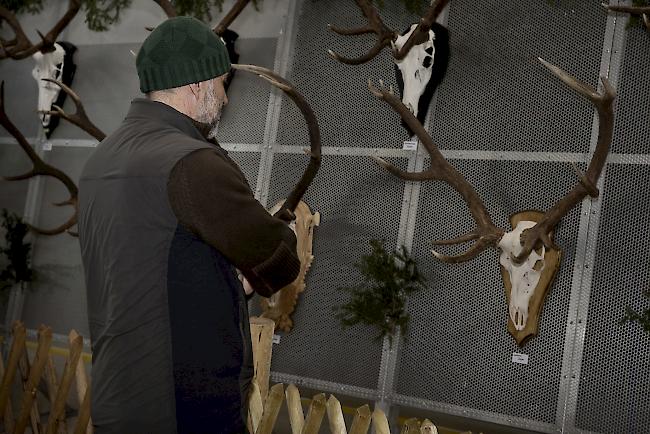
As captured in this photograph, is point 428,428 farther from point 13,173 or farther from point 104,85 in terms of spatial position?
point 13,173

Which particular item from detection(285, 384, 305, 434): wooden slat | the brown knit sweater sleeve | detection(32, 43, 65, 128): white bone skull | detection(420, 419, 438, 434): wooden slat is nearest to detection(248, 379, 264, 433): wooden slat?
detection(285, 384, 305, 434): wooden slat

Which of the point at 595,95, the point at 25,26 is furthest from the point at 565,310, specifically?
the point at 25,26

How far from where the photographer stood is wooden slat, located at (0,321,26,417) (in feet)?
15.3

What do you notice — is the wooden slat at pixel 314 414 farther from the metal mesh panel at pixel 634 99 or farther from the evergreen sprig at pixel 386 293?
the metal mesh panel at pixel 634 99

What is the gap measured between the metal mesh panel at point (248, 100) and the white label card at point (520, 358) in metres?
2.17

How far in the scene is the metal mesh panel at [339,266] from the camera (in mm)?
4812

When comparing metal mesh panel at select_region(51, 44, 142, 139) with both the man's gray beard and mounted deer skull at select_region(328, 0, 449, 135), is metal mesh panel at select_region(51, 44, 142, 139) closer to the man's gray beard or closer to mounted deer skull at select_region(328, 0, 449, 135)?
mounted deer skull at select_region(328, 0, 449, 135)

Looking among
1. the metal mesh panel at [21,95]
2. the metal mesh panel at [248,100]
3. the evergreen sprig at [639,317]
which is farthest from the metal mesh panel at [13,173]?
the evergreen sprig at [639,317]

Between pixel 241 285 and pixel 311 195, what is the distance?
130 inches

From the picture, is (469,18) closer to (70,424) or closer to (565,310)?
(565,310)

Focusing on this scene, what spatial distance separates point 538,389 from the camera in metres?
4.24

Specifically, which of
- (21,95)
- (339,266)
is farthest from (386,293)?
(21,95)

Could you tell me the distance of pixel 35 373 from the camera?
14.9 feet

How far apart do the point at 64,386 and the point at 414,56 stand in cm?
263
